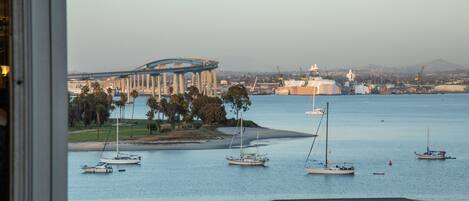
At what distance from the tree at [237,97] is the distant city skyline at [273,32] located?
0.27 metres

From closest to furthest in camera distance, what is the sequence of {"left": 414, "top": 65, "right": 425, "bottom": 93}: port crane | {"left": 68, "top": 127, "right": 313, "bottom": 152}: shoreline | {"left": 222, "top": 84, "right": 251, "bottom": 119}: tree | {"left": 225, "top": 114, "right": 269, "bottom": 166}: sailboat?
1. {"left": 222, "top": 84, "right": 251, "bottom": 119}: tree
2. {"left": 414, "top": 65, "right": 425, "bottom": 93}: port crane
3. {"left": 68, "top": 127, "right": 313, "bottom": 152}: shoreline
4. {"left": 225, "top": 114, "right": 269, "bottom": 166}: sailboat

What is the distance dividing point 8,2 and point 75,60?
673cm

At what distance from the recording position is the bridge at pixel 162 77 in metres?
6.51

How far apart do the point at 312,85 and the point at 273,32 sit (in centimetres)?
91

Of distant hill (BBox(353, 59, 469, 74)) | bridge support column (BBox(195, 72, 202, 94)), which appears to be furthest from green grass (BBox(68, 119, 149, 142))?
distant hill (BBox(353, 59, 469, 74))

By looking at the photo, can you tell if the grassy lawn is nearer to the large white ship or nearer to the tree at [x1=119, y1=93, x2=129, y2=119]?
the tree at [x1=119, y1=93, x2=129, y2=119]

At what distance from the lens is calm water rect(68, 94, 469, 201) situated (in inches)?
324

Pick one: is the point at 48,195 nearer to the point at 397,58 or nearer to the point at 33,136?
the point at 33,136

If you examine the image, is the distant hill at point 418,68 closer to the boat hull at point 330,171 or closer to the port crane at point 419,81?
the port crane at point 419,81

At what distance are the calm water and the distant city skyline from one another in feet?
1.80

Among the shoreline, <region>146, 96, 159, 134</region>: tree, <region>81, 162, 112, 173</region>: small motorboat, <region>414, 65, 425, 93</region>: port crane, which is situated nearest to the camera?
<region>146, 96, 159, 134</region>: tree

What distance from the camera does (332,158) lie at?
350 inches

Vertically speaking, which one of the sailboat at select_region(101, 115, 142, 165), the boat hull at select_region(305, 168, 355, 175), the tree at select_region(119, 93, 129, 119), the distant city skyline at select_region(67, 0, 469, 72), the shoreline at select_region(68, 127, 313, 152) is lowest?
the boat hull at select_region(305, 168, 355, 175)

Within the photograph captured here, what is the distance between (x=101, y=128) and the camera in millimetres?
6852
